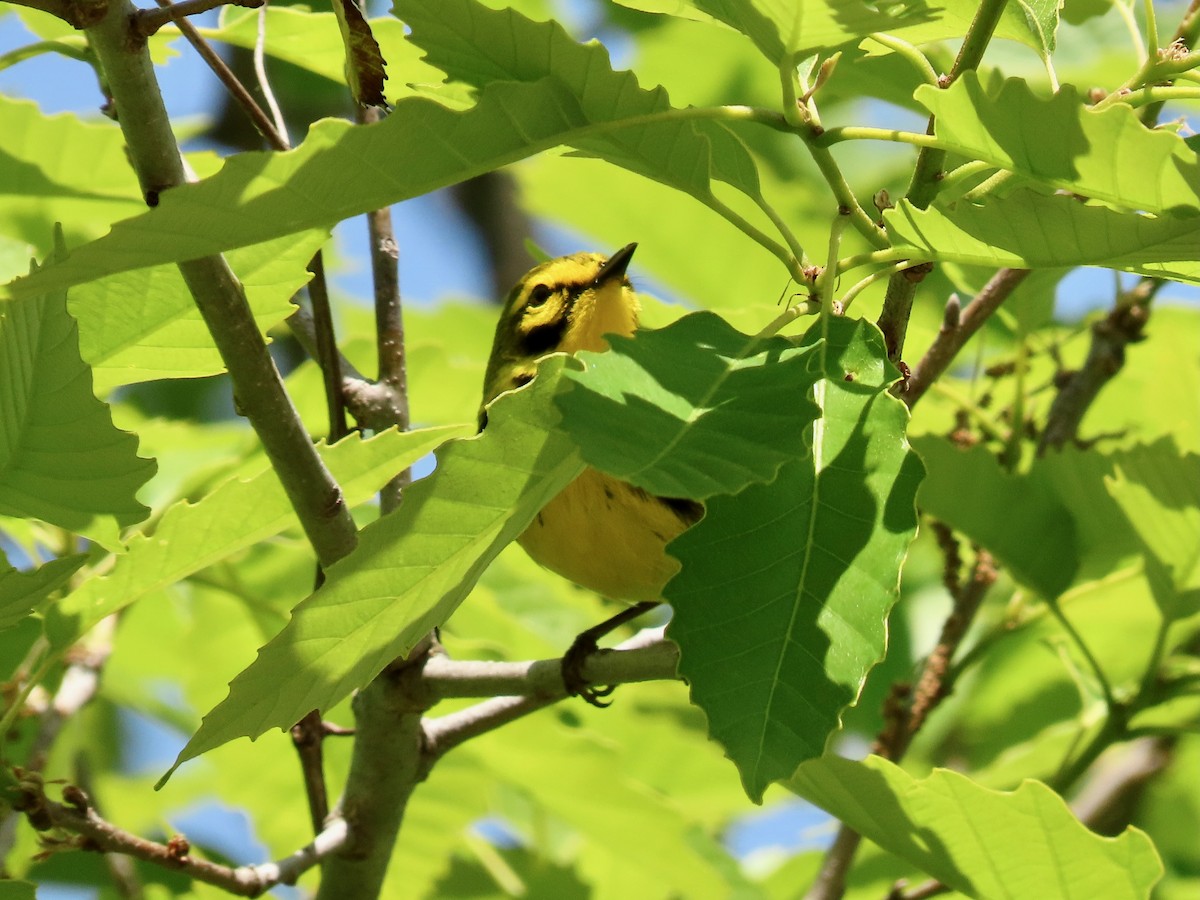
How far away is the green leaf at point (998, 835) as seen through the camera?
1.91 meters

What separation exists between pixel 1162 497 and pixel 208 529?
5.19ft

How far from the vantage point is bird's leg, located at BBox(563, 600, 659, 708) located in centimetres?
233

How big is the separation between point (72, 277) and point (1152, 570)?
195 cm

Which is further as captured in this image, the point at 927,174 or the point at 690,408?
the point at 927,174

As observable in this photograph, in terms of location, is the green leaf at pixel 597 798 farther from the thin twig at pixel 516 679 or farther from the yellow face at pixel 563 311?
the yellow face at pixel 563 311

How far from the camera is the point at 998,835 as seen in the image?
1.94m

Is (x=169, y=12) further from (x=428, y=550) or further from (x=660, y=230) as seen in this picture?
(x=660, y=230)

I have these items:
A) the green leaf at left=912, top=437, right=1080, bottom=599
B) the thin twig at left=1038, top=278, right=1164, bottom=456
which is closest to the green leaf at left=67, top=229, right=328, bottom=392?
the green leaf at left=912, top=437, right=1080, bottom=599

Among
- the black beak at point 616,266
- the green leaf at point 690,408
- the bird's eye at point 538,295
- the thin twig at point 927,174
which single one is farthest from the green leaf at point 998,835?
the bird's eye at point 538,295

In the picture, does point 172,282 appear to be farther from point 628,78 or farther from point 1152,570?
point 1152,570

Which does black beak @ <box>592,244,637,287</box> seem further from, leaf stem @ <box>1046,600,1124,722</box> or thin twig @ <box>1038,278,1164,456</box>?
leaf stem @ <box>1046,600,1124,722</box>

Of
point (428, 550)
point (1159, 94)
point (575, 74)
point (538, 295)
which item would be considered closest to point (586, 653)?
point (428, 550)

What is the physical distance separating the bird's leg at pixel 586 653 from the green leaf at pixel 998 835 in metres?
0.48

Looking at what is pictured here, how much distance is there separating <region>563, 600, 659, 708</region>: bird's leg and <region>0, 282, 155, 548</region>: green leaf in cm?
77
